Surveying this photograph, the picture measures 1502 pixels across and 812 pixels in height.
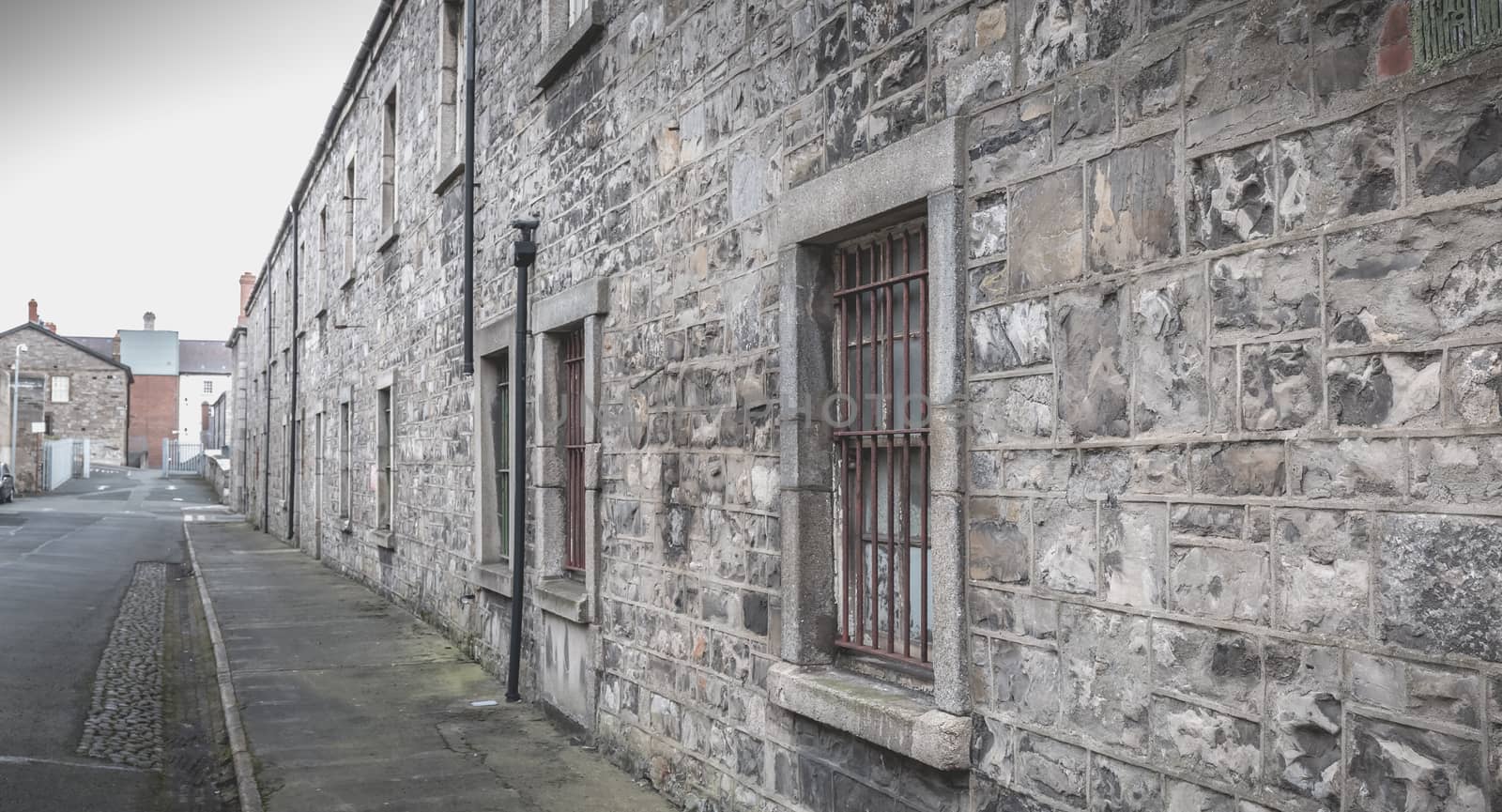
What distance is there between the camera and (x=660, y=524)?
597cm

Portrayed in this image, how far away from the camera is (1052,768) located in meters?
3.32

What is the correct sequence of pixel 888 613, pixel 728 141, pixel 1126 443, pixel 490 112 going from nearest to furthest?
pixel 1126 443 → pixel 888 613 → pixel 728 141 → pixel 490 112

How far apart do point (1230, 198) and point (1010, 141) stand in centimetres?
87

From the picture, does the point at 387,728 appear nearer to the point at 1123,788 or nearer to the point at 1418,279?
the point at 1123,788

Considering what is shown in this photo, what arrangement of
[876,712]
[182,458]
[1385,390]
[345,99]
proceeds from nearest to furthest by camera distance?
[1385,390] < [876,712] < [345,99] < [182,458]

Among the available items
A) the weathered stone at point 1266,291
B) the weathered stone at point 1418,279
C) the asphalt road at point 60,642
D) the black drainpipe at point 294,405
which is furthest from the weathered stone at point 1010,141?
the black drainpipe at point 294,405

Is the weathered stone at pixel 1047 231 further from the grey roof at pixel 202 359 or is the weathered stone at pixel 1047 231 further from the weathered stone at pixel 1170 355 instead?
the grey roof at pixel 202 359

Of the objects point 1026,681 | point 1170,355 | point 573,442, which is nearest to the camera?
point 1170,355

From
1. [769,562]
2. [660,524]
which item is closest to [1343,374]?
[769,562]

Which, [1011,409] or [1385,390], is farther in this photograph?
[1011,409]

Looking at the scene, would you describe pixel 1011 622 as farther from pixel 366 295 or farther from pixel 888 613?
pixel 366 295

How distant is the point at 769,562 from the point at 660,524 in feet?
4.04

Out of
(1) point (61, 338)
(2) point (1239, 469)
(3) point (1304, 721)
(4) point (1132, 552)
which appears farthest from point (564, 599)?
(1) point (61, 338)

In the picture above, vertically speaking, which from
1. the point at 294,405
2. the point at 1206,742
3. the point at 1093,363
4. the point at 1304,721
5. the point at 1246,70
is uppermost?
the point at 294,405
